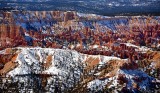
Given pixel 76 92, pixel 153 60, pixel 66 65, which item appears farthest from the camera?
pixel 153 60

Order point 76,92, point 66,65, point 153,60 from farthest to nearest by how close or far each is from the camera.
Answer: point 153,60
point 66,65
point 76,92

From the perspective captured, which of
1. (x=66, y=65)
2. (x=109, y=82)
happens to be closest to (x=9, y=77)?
(x=66, y=65)

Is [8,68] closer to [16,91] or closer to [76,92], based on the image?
[16,91]

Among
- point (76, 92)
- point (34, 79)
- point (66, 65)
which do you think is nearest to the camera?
point (76, 92)

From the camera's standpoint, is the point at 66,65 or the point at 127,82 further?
the point at 66,65

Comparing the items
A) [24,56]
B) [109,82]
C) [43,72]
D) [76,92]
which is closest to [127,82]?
[109,82]

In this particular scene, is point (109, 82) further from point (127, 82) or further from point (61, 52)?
point (61, 52)
